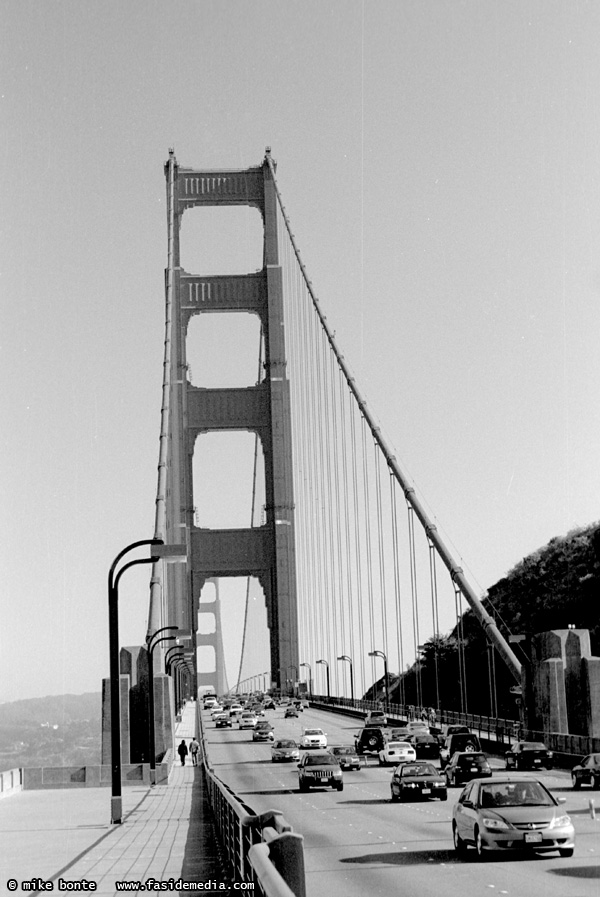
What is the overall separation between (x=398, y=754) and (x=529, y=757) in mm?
5626

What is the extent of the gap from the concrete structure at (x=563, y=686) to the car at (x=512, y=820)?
28.0 meters

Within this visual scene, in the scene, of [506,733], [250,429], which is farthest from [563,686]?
[250,429]

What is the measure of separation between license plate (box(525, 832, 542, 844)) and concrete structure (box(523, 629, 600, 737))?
28.9 metres

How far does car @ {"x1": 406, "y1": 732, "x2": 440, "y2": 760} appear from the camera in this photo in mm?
43944

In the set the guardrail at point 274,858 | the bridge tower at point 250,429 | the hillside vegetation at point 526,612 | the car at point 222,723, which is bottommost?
the car at point 222,723

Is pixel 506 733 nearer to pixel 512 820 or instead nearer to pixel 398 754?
pixel 398 754

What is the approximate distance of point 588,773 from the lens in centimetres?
2861

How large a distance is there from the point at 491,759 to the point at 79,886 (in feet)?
102

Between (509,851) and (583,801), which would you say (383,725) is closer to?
(583,801)

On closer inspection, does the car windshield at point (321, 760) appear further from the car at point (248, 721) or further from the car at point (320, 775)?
the car at point (248, 721)

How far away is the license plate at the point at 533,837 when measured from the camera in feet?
52.9

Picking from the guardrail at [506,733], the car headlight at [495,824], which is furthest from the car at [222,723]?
the car headlight at [495,824]

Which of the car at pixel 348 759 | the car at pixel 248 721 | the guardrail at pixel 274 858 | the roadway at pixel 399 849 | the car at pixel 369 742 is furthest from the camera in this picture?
the car at pixel 248 721

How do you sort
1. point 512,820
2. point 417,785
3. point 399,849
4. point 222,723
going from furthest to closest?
point 222,723
point 417,785
point 399,849
point 512,820
